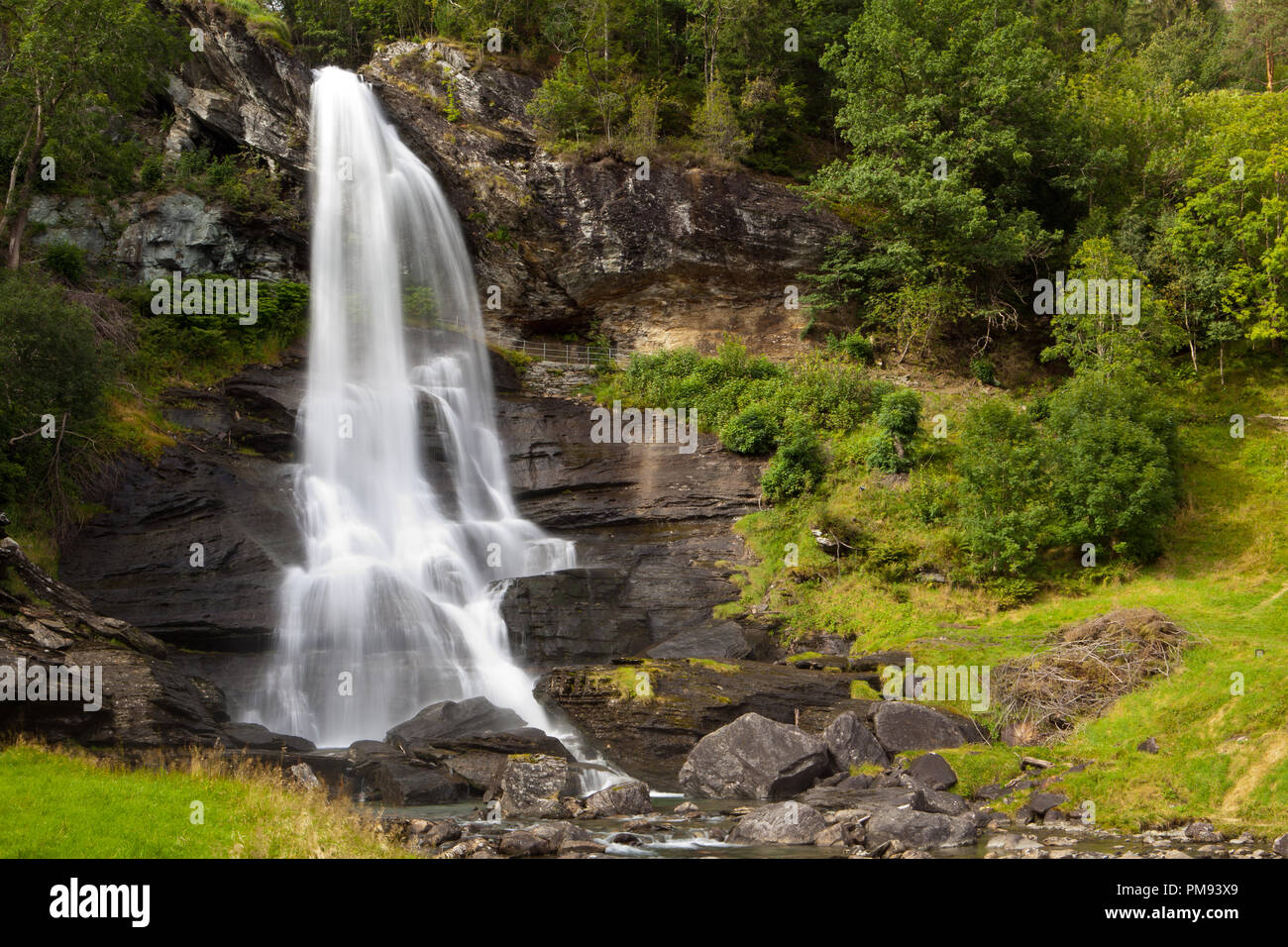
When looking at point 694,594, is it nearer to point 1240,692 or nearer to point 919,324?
point 1240,692

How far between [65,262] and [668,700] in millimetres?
23645

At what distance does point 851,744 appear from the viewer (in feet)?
56.9

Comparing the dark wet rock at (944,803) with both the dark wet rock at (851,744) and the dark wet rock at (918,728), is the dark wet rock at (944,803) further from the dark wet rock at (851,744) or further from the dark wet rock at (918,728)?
the dark wet rock at (918,728)

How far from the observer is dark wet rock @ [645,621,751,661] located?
22.5m

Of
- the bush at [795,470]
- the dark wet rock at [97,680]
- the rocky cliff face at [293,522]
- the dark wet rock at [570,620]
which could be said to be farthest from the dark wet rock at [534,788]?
the bush at [795,470]

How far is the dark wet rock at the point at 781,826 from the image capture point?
1317 cm

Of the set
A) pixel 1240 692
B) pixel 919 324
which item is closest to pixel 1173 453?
pixel 919 324

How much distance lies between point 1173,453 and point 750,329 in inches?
659

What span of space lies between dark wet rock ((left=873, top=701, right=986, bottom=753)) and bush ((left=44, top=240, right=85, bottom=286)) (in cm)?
2728

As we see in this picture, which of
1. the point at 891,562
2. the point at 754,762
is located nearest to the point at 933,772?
the point at 754,762

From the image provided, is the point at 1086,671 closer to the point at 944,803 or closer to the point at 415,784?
the point at 944,803

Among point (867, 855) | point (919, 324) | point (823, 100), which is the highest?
point (823, 100)

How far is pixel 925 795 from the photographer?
48.0ft

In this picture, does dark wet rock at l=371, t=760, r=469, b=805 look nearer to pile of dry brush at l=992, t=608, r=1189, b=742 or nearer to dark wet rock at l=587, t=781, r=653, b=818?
dark wet rock at l=587, t=781, r=653, b=818
